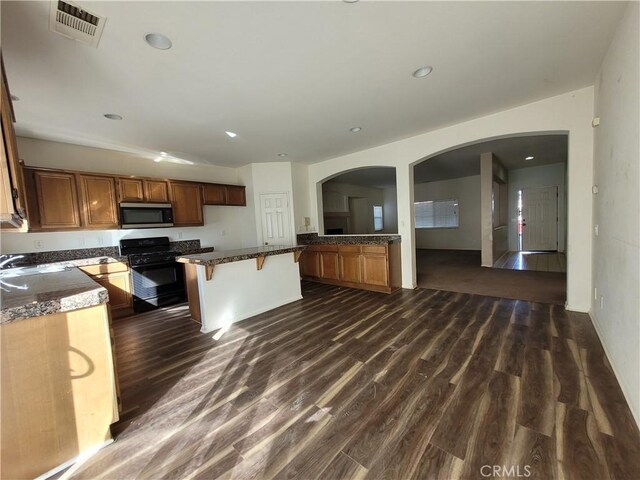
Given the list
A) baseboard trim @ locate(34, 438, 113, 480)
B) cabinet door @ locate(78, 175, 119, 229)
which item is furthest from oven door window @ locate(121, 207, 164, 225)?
baseboard trim @ locate(34, 438, 113, 480)

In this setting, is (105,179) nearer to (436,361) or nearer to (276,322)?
(276,322)

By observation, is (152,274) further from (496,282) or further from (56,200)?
(496,282)

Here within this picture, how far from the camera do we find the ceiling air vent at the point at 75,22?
1523mm

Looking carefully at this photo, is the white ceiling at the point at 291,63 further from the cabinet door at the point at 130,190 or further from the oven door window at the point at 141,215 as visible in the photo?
the oven door window at the point at 141,215

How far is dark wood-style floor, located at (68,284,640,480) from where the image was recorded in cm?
131

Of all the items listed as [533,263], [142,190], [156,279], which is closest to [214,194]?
[142,190]

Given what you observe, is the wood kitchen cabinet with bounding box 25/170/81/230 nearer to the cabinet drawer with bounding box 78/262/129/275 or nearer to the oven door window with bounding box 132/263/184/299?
the cabinet drawer with bounding box 78/262/129/275

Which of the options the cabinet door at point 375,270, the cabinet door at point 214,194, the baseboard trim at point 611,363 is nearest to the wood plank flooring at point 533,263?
the baseboard trim at point 611,363

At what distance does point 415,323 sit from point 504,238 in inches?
277

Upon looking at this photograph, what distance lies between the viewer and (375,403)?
1726 millimetres

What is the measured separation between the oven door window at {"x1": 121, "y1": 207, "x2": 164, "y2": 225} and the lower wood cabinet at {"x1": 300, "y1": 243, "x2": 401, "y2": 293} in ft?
9.27

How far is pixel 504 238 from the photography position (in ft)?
26.3

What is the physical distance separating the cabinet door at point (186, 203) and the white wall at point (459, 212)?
8.26 m

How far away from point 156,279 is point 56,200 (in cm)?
164
